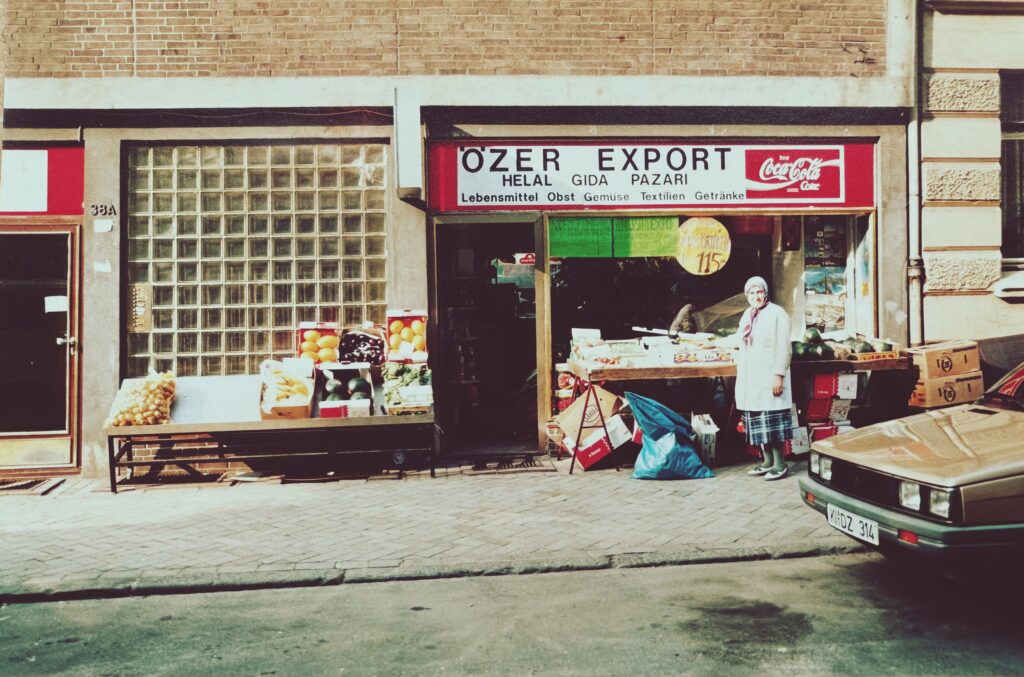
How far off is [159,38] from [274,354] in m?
3.53

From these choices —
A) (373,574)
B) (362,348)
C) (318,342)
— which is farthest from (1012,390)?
(318,342)

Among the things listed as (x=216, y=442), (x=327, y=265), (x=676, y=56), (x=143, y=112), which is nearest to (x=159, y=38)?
(x=143, y=112)

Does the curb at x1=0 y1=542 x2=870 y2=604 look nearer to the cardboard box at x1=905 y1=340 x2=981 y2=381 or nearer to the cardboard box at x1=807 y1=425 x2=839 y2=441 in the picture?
the cardboard box at x1=807 y1=425 x2=839 y2=441

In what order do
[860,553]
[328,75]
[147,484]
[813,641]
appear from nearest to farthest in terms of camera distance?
1. [813,641]
2. [860,553]
3. [147,484]
4. [328,75]

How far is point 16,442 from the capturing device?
9148 mm

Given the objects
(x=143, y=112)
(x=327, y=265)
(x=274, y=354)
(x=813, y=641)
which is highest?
(x=143, y=112)

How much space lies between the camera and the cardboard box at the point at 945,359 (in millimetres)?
9117

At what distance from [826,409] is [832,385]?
27 cm

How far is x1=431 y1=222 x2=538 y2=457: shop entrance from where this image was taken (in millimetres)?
9805

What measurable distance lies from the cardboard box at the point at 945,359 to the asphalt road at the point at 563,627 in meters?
4.13

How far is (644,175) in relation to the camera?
31.4 feet

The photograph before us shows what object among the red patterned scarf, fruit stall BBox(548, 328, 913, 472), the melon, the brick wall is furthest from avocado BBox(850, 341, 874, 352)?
the brick wall

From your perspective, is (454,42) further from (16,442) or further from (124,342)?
(16,442)

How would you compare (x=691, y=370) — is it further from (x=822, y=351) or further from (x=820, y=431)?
(x=820, y=431)
